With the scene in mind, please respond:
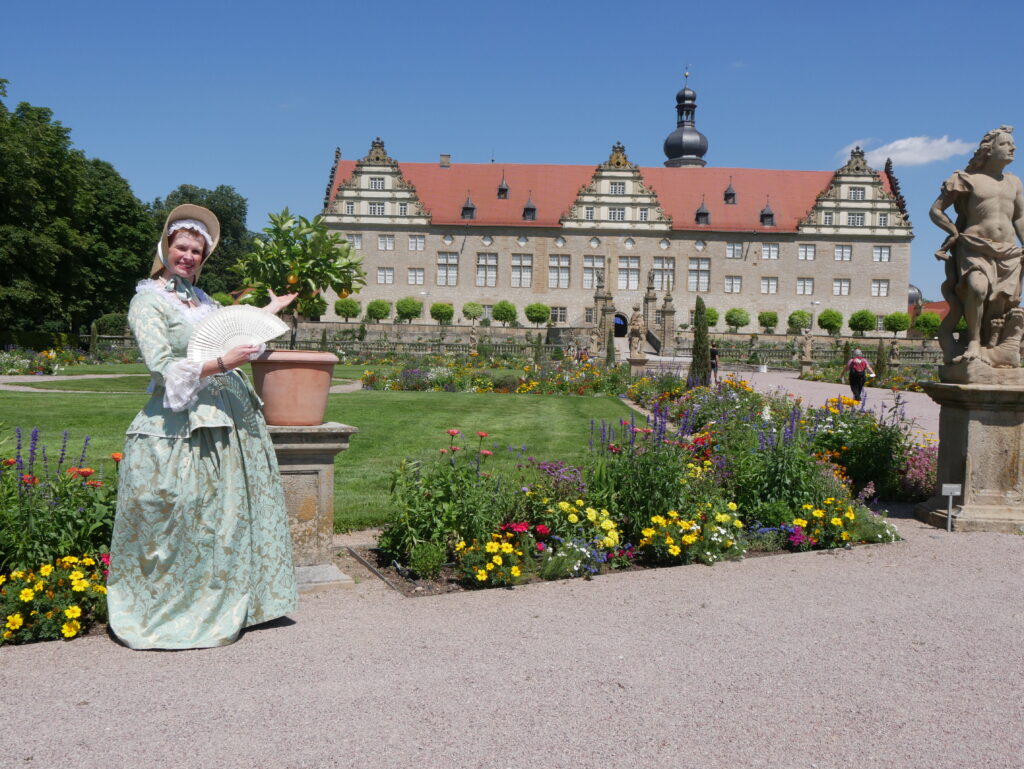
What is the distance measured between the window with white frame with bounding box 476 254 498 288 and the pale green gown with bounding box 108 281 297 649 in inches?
1922

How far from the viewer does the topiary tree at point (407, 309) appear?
163 ft

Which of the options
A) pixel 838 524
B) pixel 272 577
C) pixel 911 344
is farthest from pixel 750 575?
pixel 911 344

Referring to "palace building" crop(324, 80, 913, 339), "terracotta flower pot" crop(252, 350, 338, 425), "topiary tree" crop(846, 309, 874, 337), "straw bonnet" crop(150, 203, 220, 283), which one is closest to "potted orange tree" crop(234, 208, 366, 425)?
"terracotta flower pot" crop(252, 350, 338, 425)

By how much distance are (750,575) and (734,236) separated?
49740mm

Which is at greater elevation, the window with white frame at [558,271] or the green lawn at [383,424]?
the window with white frame at [558,271]

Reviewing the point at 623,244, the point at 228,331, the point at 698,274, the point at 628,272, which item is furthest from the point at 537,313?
the point at 228,331

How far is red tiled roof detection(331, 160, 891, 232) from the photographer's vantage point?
5222 cm

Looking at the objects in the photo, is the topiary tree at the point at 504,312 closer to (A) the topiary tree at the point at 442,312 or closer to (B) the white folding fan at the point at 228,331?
(A) the topiary tree at the point at 442,312

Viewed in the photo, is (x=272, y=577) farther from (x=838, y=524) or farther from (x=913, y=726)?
(x=838, y=524)

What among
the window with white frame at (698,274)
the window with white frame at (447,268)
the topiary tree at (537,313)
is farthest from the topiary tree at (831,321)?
the window with white frame at (447,268)

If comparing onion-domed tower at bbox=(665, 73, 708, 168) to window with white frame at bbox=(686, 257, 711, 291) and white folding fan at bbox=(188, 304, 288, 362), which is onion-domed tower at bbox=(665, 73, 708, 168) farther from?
white folding fan at bbox=(188, 304, 288, 362)

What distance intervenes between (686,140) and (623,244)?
489 inches

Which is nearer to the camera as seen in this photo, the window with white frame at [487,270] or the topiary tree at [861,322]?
the topiary tree at [861,322]

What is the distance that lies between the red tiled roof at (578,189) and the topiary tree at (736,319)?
221 inches
